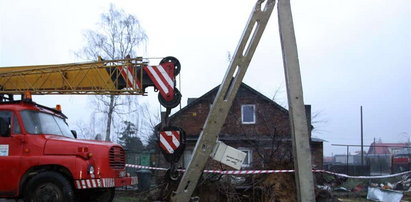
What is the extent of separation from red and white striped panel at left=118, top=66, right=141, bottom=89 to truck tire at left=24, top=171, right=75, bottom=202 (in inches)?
97.6

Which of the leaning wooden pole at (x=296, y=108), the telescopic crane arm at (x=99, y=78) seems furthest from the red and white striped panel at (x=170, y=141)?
the leaning wooden pole at (x=296, y=108)

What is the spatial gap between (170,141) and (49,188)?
8.20 ft

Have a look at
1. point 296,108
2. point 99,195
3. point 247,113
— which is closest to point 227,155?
point 296,108

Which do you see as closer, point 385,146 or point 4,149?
point 4,149

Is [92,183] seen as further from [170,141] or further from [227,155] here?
[227,155]

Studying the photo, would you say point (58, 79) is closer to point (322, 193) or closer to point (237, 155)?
point (237, 155)

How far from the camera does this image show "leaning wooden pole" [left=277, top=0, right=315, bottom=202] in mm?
7875

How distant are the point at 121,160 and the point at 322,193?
5.37 meters

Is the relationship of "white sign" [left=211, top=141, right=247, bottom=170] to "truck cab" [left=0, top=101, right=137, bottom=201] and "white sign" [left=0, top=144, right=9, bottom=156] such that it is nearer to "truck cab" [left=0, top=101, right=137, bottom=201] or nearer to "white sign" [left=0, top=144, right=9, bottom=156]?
"truck cab" [left=0, top=101, right=137, bottom=201]

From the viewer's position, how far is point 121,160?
9188 mm

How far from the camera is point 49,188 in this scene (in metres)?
8.06

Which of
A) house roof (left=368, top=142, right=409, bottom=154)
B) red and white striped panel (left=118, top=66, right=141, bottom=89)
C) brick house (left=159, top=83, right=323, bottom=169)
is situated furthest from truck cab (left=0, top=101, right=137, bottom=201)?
house roof (left=368, top=142, right=409, bottom=154)

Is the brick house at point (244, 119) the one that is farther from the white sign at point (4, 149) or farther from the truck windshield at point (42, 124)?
the white sign at point (4, 149)

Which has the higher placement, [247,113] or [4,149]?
[247,113]
